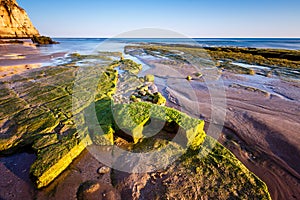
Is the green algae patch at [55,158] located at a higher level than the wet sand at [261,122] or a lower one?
higher

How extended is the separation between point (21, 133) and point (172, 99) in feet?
17.2

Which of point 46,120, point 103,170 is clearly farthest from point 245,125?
point 46,120

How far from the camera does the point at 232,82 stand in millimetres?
9703

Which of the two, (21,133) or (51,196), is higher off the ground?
(21,133)

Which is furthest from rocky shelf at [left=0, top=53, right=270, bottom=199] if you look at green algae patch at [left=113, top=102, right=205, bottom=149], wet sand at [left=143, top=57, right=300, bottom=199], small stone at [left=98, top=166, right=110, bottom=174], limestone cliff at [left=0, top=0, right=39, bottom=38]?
limestone cliff at [left=0, top=0, right=39, bottom=38]

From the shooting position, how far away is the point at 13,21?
42344 millimetres

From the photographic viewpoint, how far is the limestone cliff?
38969 mm

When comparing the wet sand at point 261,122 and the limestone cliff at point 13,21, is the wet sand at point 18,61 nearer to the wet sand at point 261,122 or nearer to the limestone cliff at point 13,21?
the wet sand at point 261,122

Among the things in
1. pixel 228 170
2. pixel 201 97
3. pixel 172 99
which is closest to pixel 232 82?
pixel 201 97

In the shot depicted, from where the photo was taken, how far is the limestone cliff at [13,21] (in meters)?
39.0

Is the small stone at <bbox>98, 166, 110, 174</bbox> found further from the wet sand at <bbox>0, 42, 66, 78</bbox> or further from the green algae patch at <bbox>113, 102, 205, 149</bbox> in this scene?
the wet sand at <bbox>0, 42, 66, 78</bbox>

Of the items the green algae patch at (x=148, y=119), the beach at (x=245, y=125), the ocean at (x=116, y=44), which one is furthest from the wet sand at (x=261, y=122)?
the ocean at (x=116, y=44)

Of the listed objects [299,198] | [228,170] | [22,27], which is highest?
[22,27]

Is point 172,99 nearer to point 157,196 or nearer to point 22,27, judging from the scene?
point 157,196
